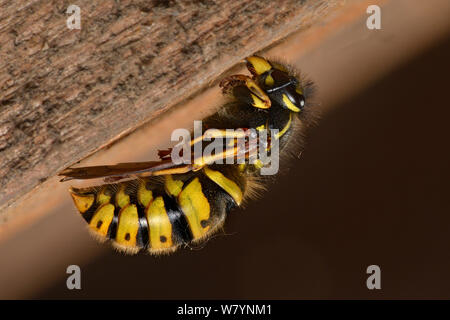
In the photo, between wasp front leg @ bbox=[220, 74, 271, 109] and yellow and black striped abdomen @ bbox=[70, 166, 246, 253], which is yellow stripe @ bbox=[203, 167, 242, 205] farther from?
wasp front leg @ bbox=[220, 74, 271, 109]

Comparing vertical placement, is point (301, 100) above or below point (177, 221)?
above

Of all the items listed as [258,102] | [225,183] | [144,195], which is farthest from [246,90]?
[144,195]

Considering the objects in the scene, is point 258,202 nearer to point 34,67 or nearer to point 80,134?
point 80,134

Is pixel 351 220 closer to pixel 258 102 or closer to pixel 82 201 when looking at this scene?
pixel 258 102

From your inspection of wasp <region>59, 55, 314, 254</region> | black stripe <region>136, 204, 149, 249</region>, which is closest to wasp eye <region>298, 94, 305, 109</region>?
wasp <region>59, 55, 314, 254</region>

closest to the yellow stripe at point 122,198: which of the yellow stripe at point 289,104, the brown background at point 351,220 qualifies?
the brown background at point 351,220
